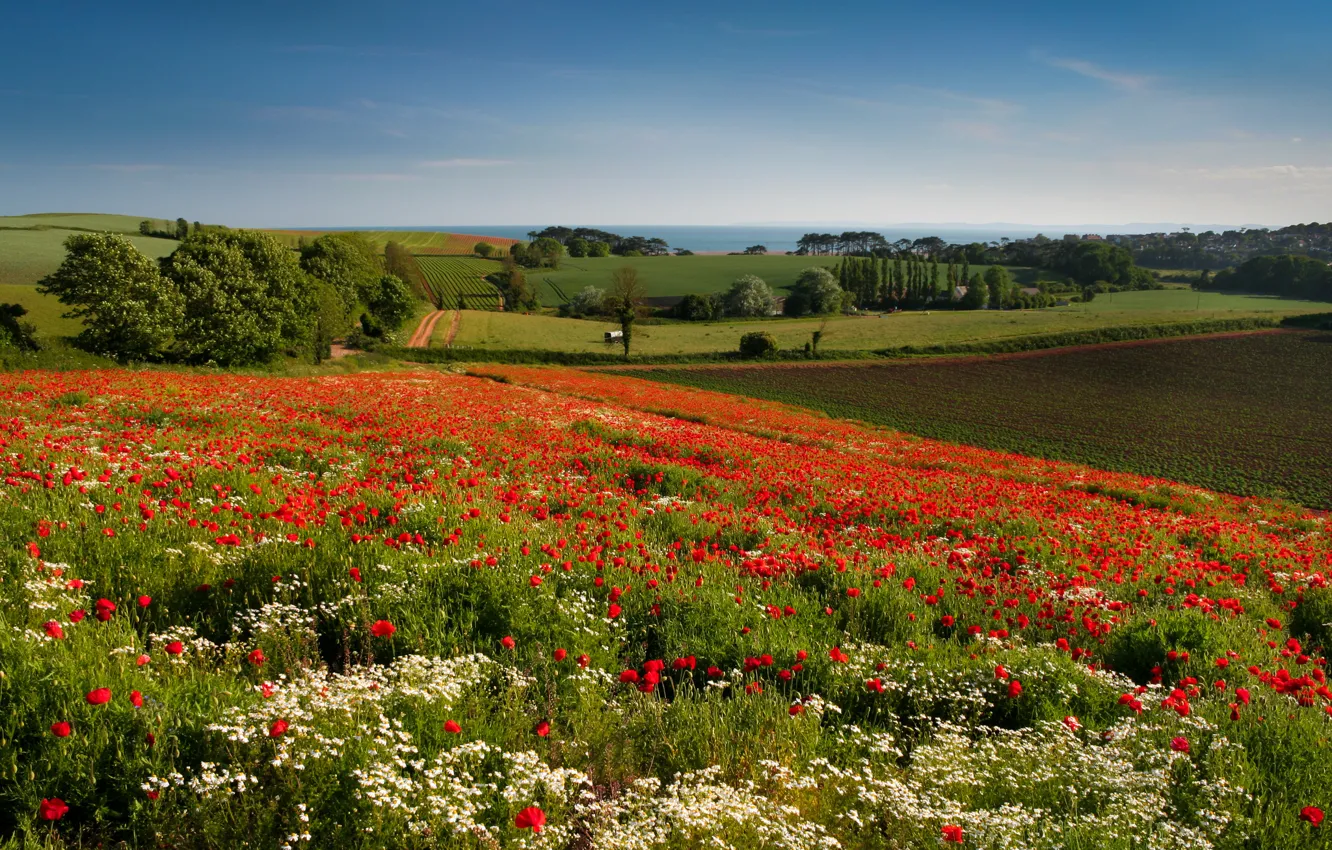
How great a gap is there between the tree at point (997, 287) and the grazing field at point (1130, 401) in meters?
56.2

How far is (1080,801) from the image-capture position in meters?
4.07

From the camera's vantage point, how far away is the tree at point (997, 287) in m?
131

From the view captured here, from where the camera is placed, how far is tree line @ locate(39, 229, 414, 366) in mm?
35969

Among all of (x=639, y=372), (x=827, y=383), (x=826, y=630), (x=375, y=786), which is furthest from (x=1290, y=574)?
(x=639, y=372)

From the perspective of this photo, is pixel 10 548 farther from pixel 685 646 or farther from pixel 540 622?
pixel 685 646

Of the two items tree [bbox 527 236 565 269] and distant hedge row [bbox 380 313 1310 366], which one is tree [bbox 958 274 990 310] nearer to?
distant hedge row [bbox 380 313 1310 366]

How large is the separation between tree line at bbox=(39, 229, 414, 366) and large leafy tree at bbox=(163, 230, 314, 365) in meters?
0.06

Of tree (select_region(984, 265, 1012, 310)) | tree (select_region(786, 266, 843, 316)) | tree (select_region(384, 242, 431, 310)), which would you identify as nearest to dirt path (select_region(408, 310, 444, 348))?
tree (select_region(384, 242, 431, 310))

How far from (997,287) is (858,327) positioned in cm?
5536

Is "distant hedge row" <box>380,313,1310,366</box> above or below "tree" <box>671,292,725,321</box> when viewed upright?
below

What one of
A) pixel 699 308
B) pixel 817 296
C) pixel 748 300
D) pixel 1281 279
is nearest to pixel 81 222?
pixel 699 308

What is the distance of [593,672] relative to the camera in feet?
15.7

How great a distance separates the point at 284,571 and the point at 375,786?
10.2ft

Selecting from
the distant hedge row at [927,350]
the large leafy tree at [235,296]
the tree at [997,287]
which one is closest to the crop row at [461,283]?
the distant hedge row at [927,350]
